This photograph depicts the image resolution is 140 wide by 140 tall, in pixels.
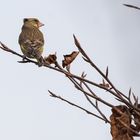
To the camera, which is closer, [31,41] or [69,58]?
[69,58]

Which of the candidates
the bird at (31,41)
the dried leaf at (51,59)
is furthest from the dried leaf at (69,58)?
the bird at (31,41)

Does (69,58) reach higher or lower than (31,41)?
lower

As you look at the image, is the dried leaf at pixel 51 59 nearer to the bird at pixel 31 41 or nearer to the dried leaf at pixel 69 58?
the dried leaf at pixel 69 58

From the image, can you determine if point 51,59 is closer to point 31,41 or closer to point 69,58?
point 69,58

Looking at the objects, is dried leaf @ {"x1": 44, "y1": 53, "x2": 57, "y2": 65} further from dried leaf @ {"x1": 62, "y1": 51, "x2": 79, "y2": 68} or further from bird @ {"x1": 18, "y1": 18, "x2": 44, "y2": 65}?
bird @ {"x1": 18, "y1": 18, "x2": 44, "y2": 65}

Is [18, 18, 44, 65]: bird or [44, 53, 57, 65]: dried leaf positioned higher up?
[18, 18, 44, 65]: bird

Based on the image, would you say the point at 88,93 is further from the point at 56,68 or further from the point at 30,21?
the point at 30,21

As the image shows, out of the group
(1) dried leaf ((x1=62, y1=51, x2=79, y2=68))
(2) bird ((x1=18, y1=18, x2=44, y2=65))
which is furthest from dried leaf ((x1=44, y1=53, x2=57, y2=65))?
(2) bird ((x1=18, y1=18, x2=44, y2=65))

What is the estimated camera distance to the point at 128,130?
2002 mm

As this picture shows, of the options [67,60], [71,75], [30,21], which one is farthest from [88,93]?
[30,21]

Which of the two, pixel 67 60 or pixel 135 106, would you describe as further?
pixel 67 60

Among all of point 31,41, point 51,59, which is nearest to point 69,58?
point 51,59

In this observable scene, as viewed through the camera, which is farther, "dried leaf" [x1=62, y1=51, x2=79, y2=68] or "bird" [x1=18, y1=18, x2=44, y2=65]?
"bird" [x1=18, y1=18, x2=44, y2=65]

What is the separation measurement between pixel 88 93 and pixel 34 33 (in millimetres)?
4156
